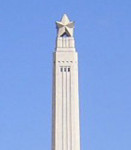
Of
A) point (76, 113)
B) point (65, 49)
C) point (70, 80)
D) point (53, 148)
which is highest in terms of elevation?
point (65, 49)

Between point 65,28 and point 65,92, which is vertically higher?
point 65,28

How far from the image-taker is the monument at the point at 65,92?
2733 inches

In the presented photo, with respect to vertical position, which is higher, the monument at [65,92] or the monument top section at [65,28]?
the monument top section at [65,28]

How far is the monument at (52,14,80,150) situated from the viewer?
6941 centimetres

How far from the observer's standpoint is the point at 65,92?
71.5 metres

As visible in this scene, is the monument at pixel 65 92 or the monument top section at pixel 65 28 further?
the monument top section at pixel 65 28

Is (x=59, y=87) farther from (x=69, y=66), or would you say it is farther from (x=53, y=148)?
(x=53, y=148)

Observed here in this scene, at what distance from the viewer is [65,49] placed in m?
74.2

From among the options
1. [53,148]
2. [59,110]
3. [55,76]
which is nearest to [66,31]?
[55,76]

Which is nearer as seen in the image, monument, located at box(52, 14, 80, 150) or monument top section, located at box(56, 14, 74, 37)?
monument, located at box(52, 14, 80, 150)

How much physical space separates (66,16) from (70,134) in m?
17.4

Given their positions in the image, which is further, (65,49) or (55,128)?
(65,49)

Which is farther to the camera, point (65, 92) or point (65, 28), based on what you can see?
point (65, 28)

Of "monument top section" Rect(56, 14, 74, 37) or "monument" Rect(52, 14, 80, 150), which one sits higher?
"monument top section" Rect(56, 14, 74, 37)
